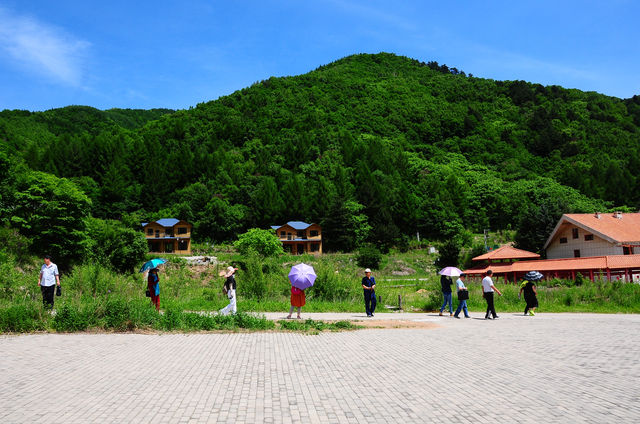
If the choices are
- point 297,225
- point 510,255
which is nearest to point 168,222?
point 297,225

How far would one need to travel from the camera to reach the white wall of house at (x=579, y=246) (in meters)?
37.6

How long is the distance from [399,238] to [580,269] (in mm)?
50946

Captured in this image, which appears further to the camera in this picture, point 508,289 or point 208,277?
point 208,277

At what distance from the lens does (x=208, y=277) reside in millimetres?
47344

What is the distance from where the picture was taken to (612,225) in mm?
39562

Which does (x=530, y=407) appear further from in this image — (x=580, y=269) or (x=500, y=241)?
(x=500, y=241)

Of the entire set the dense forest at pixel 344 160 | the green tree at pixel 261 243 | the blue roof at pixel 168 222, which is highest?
the dense forest at pixel 344 160

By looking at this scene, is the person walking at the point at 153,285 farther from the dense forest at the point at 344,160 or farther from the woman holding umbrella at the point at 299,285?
the dense forest at the point at 344,160

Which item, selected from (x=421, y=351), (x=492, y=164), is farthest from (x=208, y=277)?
(x=492, y=164)

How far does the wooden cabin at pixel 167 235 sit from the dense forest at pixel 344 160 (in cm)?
366

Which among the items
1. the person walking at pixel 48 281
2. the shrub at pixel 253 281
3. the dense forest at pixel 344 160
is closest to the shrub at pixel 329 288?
the shrub at pixel 253 281

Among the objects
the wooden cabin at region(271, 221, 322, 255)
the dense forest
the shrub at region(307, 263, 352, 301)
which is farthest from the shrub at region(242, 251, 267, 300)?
the wooden cabin at region(271, 221, 322, 255)

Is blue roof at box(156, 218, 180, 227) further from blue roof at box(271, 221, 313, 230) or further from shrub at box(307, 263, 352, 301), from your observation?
shrub at box(307, 263, 352, 301)

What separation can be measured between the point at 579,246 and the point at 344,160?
7833cm
